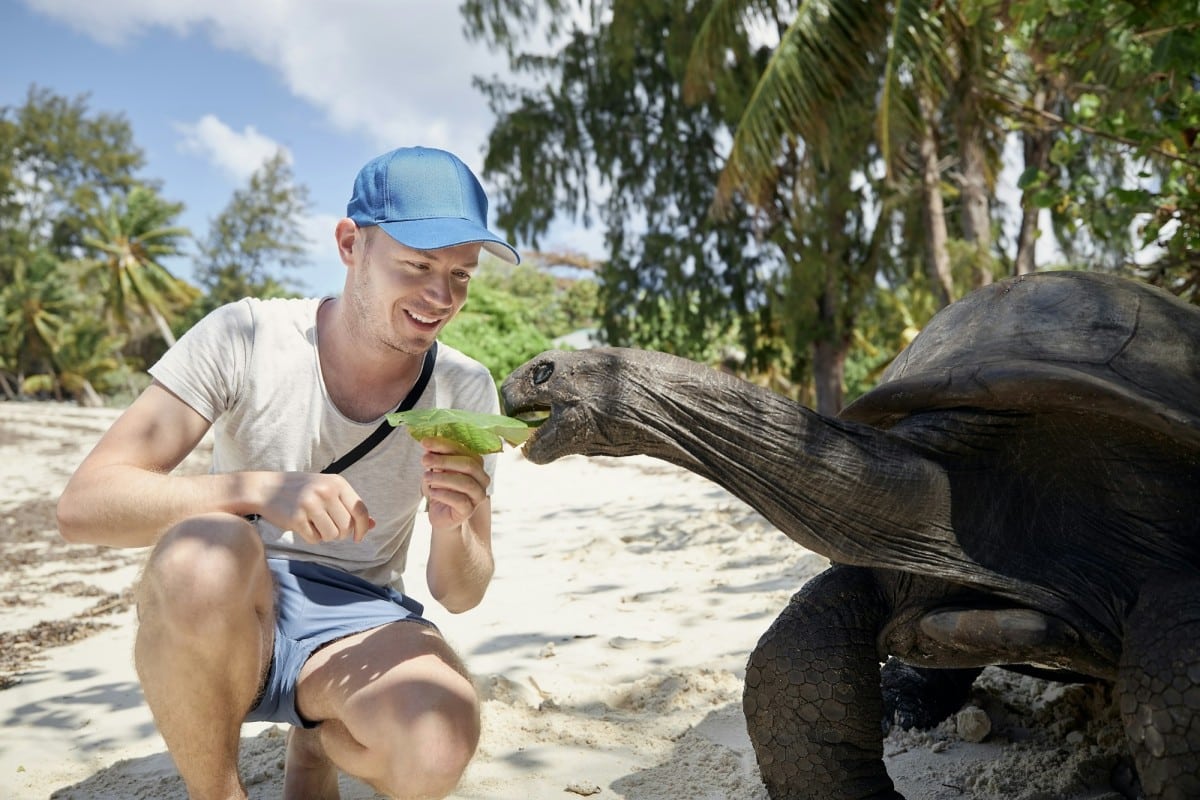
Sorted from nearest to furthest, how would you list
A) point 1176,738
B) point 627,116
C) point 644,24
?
point 1176,738 → point 644,24 → point 627,116

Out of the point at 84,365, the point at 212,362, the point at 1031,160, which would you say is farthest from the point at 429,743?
the point at 84,365

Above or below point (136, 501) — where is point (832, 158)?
above

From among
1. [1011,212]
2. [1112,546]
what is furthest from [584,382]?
[1011,212]

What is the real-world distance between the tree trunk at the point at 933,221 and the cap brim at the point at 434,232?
8.71m

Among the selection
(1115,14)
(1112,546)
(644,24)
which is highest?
(644,24)

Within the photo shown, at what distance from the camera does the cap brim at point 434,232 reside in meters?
1.80

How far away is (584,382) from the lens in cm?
152

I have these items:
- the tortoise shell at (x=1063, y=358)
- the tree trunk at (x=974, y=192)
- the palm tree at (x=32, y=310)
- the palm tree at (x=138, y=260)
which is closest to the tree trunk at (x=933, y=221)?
the tree trunk at (x=974, y=192)

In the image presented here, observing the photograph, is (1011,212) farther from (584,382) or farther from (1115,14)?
(584,382)

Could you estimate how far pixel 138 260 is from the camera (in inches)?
1444

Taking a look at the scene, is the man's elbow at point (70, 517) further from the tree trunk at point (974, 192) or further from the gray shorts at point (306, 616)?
the tree trunk at point (974, 192)

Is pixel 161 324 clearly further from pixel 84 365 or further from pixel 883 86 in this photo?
pixel 883 86

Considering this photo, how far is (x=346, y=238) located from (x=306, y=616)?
759 millimetres

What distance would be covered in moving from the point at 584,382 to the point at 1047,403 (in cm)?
77
